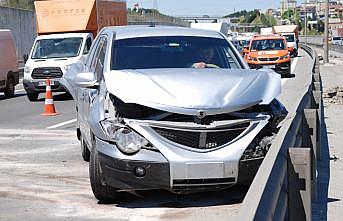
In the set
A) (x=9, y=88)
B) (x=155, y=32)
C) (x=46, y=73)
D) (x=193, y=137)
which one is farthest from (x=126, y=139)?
(x=9, y=88)

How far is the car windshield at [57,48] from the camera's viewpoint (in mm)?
23688

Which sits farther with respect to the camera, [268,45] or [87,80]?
[268,45]

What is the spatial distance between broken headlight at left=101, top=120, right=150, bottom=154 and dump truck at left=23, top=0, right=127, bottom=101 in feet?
46.9

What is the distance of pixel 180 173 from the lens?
22.0 feet

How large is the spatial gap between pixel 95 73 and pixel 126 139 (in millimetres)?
2113

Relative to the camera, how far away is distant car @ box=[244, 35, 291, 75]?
32.5 m

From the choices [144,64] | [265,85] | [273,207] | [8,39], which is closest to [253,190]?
[273,207]

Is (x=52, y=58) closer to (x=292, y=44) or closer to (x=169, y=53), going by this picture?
(x=169, y=53)

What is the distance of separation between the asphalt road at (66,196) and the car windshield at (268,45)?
23441mm

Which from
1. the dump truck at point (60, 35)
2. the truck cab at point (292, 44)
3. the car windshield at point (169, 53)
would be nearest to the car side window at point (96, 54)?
the car windshield at point (169, 53)

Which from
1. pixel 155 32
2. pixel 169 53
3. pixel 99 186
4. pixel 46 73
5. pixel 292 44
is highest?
pixel 155 32

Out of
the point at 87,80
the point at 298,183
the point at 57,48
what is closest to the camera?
the point at 298,183

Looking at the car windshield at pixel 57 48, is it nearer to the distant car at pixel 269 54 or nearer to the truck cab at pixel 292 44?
the distant car at pixel 269 54

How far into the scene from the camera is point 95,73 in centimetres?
875
